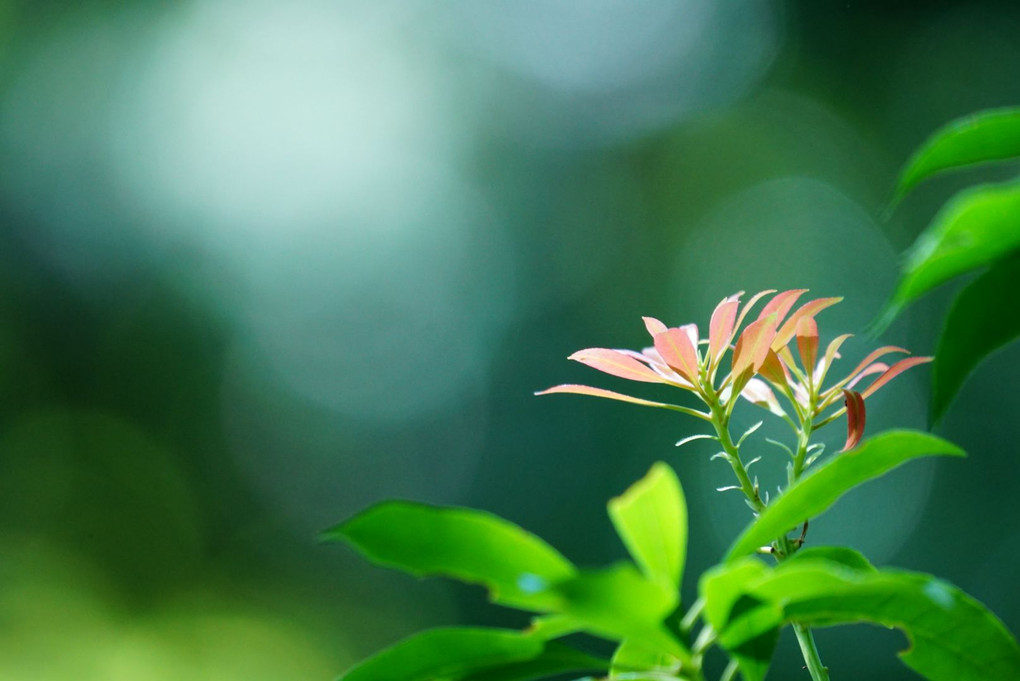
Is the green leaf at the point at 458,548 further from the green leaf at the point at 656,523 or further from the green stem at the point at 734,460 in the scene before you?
the green stem at the point at 734,460

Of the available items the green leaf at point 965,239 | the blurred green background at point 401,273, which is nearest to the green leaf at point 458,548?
the green leaf at point 965,239

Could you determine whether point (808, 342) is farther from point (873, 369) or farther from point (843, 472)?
point (843, 472)

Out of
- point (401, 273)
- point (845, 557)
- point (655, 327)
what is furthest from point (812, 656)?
point (401, 273)

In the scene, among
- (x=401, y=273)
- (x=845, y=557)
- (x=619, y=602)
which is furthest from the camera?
(x=401, y=273)

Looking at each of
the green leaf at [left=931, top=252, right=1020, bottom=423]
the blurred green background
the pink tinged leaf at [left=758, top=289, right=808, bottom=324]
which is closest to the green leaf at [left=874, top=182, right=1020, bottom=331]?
the green leaf at [left=931, top=252, right=1020, bottom=423]

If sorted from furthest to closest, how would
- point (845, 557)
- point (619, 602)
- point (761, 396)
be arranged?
point (761, 396), point (845, 557), point (619, 602)

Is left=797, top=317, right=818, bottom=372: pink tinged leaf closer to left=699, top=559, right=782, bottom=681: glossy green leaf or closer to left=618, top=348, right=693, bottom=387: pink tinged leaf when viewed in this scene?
left=618, top=348, right=693, bottom=387: pink tinged leaf
